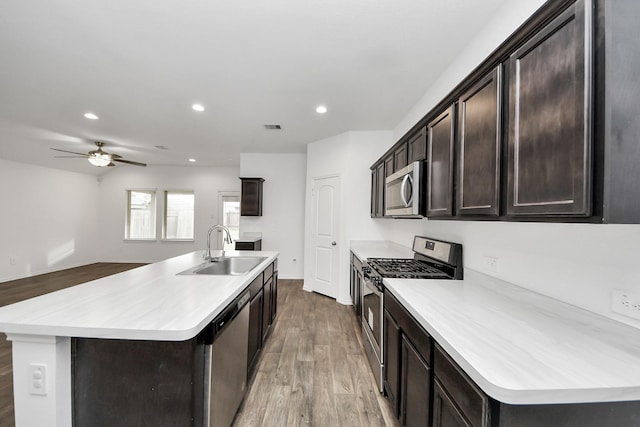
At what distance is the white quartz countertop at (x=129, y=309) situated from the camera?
100 centimetres

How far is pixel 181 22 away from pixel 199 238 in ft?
19.5

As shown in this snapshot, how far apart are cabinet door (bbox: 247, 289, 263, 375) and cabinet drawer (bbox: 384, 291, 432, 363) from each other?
1096 millimetres

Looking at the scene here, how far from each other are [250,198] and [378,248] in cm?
310

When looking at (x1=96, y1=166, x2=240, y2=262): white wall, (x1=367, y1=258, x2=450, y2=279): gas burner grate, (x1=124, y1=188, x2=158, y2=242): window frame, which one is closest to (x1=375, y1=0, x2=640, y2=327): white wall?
(x1=367, y1=258, x2=450, y2=279): gas burner grate

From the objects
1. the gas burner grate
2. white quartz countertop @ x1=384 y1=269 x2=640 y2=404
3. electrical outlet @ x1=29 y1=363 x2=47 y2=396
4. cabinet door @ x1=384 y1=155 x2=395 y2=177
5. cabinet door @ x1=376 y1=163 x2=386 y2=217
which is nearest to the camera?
white quartz countertop @ x1=384 y1=269 x2=640 y2=404

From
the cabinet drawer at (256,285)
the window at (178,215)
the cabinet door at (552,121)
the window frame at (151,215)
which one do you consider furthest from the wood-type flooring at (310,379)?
the window frame at (151,215)

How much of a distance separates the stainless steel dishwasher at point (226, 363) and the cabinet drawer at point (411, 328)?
101 centimetres

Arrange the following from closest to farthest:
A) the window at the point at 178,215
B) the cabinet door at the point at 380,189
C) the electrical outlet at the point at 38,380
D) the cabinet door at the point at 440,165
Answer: the electrical outlet at the point at 38,380, the cabinet door at the point at 440,165, the cabinet door at the point at 380,189, the window at the point at 178,215

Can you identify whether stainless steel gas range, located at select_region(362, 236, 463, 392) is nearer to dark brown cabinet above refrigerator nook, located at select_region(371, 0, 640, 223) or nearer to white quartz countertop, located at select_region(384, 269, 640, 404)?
white quartz countertop, located at select_region(384, 269, 640, 404)

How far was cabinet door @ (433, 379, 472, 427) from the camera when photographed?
2.98ft

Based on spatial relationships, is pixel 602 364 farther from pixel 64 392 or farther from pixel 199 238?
pixel 199 238

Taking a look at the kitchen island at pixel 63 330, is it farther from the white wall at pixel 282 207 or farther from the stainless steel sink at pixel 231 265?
the white wall at pixel 282 207

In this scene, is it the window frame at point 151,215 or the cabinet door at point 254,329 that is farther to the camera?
the window frame at point 151,215

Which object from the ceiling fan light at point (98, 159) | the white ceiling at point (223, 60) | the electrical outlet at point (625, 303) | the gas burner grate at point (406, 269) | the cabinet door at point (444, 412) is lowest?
the cabinet door at point (444, 412)
